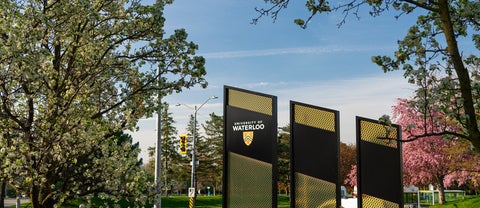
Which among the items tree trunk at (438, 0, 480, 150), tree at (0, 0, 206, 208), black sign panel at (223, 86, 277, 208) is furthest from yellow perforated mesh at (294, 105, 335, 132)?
tree trunk at (438, 0, 480, 150)

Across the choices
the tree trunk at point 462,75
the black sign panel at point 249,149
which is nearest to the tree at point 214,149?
the black sign panel at point 249,149

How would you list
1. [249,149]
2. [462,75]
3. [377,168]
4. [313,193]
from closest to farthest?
[462,75]
[313,193]
[249,149]
[377,168]

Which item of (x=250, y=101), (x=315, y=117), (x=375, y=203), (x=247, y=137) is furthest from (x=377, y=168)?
(x=250, y=101)

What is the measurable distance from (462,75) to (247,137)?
1148 cm

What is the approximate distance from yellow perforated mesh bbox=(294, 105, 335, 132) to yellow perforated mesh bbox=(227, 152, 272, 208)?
210 cm

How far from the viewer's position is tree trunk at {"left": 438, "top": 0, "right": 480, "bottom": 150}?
6.19 metres

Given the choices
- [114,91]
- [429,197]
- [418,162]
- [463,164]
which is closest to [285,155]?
[429,197]

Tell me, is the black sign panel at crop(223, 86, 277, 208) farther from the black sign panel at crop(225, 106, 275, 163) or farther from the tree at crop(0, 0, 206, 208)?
the tree at crop(0, 0, 206, 208)

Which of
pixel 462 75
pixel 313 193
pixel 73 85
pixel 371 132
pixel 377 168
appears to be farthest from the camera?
pixel 371 132

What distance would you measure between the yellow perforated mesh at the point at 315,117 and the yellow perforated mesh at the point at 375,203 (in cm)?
274

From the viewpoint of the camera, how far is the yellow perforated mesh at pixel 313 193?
55.0 ft

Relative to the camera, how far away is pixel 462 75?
6.25 metres

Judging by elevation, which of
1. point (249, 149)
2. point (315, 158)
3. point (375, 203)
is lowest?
point (375, 203)

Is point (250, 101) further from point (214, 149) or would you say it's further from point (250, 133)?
point (214, 149)
